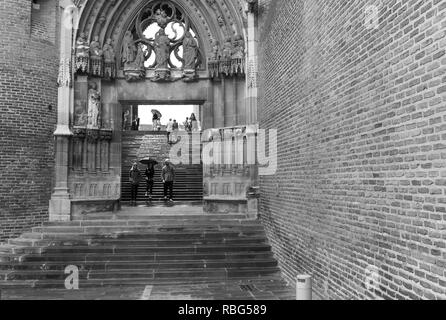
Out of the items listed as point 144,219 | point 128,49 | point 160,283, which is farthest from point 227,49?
point 160,283

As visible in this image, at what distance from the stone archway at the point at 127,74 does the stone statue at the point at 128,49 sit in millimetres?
29

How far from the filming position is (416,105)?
367 cm

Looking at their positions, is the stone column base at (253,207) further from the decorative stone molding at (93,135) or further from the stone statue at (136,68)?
the stone statue at (136,68)

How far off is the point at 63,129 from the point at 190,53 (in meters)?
4.28

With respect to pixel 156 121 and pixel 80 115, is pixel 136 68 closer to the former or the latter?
pixel 80 115

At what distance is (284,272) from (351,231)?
3343 mm

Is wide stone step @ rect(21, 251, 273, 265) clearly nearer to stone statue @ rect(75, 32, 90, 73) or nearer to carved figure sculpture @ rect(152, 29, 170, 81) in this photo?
stone statue @ rect(75, 32, 90, 73)

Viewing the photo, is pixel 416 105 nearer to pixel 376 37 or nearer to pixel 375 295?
pixel 376 37

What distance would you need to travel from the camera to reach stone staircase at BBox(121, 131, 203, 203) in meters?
15.0

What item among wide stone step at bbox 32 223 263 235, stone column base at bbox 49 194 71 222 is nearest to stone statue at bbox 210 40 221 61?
wide stone step at bbox 32 223 263 235

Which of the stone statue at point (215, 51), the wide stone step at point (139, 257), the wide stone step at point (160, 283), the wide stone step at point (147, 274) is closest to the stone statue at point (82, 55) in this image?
the stone statue at point (215, 51)

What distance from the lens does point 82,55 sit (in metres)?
12.0

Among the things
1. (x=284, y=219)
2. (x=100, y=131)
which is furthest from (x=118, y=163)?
(x=284, y=219)

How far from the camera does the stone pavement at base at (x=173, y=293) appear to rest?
23.1 feet
